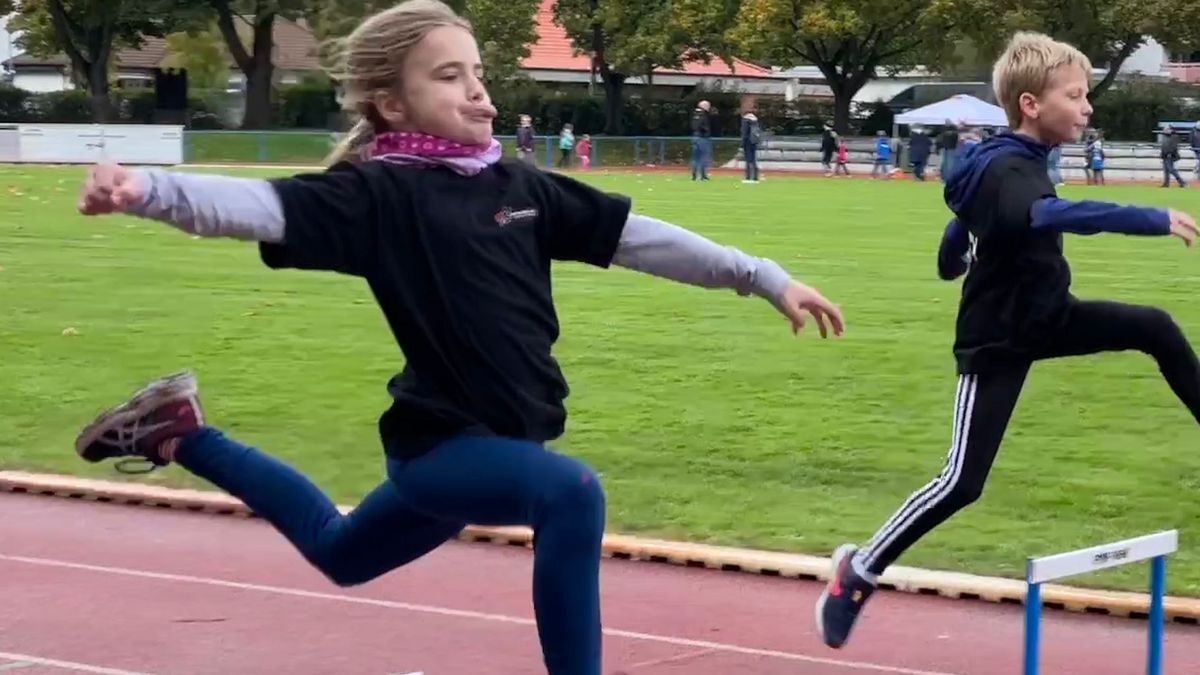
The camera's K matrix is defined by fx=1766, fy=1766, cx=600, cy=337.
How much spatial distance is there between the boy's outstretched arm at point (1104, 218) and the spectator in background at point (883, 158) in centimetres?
4315

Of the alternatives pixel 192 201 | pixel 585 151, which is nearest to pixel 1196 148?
pixel 585 151

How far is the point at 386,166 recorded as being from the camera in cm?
401

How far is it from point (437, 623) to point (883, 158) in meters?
42.9

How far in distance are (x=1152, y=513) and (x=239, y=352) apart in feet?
22.9

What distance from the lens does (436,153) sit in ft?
13.3

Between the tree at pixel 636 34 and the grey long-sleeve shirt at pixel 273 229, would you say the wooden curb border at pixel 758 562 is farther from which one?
the tree at pixel 636 34

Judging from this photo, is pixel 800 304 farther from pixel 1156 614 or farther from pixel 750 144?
pixel 750 144

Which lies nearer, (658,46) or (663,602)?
(663,602)

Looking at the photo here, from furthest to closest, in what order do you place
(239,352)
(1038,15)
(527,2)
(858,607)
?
1. (527,2)
2. (1038,15)
3. (239,352)
4. (858,607)

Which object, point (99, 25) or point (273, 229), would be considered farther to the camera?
point (99, 25)

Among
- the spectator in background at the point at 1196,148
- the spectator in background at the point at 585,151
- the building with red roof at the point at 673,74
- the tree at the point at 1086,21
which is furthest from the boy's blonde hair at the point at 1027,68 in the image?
the building with red roof at the point at 673,74

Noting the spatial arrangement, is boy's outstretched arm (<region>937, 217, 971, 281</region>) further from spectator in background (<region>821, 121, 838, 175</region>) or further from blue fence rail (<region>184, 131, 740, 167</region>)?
spectator in background (<region>821, 121, 838, 175</region>)

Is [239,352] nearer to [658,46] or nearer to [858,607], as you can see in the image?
[858,607]

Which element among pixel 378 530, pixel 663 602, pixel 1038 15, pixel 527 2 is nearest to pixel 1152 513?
pixel 663 602
